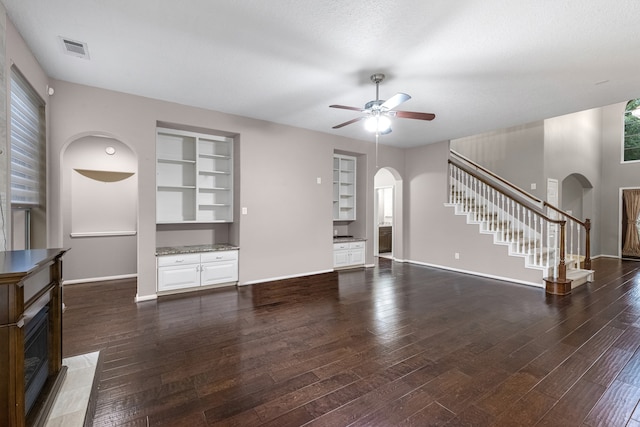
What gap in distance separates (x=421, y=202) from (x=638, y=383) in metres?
4.94

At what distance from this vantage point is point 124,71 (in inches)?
132

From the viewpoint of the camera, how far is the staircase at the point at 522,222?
15.9 feet

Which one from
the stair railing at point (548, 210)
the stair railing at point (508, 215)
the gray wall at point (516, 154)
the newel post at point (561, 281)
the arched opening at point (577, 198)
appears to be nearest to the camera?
the newel post at point (561, 281)

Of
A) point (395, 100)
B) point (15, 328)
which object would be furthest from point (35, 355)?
point (395, 100)

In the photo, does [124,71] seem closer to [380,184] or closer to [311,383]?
[311,383]

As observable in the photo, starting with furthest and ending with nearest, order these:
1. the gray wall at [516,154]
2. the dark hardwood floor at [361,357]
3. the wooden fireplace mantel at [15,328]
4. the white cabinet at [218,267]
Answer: the gray wall at [516,154], the white cabinet at [218,267], the dark hardwood floor at [361,357], the wooden fireplace mantel at [15,328]

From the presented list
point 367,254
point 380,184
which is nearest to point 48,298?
point 367,254

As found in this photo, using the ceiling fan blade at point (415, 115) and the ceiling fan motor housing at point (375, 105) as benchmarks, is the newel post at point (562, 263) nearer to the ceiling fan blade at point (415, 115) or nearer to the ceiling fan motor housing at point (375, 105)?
the ceiling fan blade at point (415, 115)

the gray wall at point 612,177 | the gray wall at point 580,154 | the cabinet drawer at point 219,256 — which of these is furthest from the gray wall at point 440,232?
the gray wall at point 612,177

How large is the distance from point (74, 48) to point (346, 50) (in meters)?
2.63

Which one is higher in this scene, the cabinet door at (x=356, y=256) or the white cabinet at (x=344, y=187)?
the white cabinet at (x=344, y=187)

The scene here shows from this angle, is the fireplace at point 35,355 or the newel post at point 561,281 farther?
the newel post at point 561,281

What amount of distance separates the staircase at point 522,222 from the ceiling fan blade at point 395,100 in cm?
356

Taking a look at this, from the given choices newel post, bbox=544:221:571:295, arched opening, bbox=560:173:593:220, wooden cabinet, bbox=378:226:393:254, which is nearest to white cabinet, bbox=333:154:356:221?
wooden cabinet, bbox=378:226:393:254
